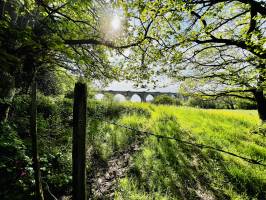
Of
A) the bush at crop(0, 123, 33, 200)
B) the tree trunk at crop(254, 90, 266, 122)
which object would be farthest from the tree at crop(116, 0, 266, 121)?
the bush at crop(0, 123, 33, 200)

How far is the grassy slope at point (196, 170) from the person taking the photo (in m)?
3.82

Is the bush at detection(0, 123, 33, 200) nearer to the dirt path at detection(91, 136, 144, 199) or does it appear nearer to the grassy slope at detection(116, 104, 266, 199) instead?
the dirt path at detection(91, 136, 144, 199)

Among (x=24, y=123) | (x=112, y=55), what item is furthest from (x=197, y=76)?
(x=24, y=123)

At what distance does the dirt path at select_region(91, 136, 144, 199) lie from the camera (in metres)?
3.86

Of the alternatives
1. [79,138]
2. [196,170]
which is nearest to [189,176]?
[196,170]

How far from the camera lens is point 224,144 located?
6.00 metres

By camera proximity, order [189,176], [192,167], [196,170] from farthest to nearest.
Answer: [192,167], [196,170], [189,176]

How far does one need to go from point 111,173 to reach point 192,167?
7.06 feet

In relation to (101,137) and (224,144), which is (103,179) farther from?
(224,144)

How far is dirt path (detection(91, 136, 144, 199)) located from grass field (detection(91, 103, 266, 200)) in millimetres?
208

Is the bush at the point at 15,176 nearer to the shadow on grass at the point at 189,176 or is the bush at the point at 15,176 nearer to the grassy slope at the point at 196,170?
the grassy slope at the point at 196,170

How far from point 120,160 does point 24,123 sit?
3.17 m

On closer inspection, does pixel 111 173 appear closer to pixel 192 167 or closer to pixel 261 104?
pixel 192 167

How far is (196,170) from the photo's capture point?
4.75 metres
